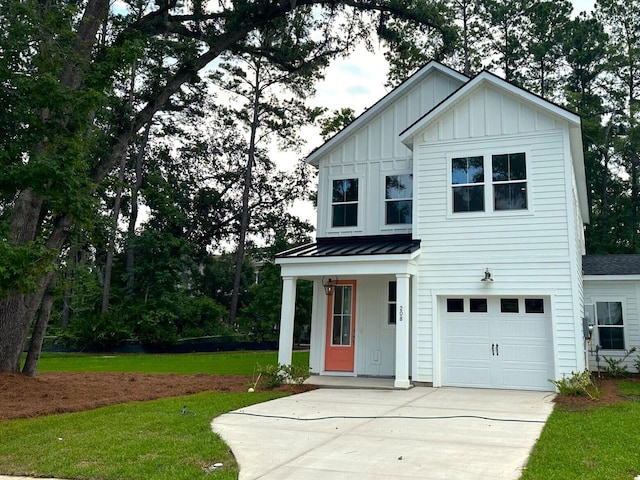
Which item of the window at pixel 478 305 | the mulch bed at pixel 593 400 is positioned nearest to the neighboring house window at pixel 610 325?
the mulch bed at pixel 593 400

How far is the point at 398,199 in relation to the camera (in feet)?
46.4

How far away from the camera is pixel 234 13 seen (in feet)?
50.9

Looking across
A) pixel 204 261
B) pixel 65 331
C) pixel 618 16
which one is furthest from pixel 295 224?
pixel 618 16

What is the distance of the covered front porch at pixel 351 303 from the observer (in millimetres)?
12203

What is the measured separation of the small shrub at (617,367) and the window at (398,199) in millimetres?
7212

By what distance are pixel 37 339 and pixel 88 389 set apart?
10.2 feet

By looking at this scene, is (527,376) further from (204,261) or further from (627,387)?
(204,261)

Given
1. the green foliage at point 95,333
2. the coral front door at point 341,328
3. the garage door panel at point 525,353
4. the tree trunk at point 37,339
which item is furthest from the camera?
the green foliage at point 95,333

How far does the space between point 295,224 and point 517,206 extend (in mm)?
29312

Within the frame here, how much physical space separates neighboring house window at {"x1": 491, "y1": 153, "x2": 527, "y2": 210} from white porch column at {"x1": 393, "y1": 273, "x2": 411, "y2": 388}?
112 inches

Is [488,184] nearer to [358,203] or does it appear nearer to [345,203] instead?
[358,203]

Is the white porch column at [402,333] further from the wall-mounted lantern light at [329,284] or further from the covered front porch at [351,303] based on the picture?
the wall-mounted lantern light at [329,284]

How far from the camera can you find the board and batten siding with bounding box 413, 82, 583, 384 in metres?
11.3

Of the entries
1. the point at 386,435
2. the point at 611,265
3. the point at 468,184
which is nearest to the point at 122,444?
the point at 386,435
